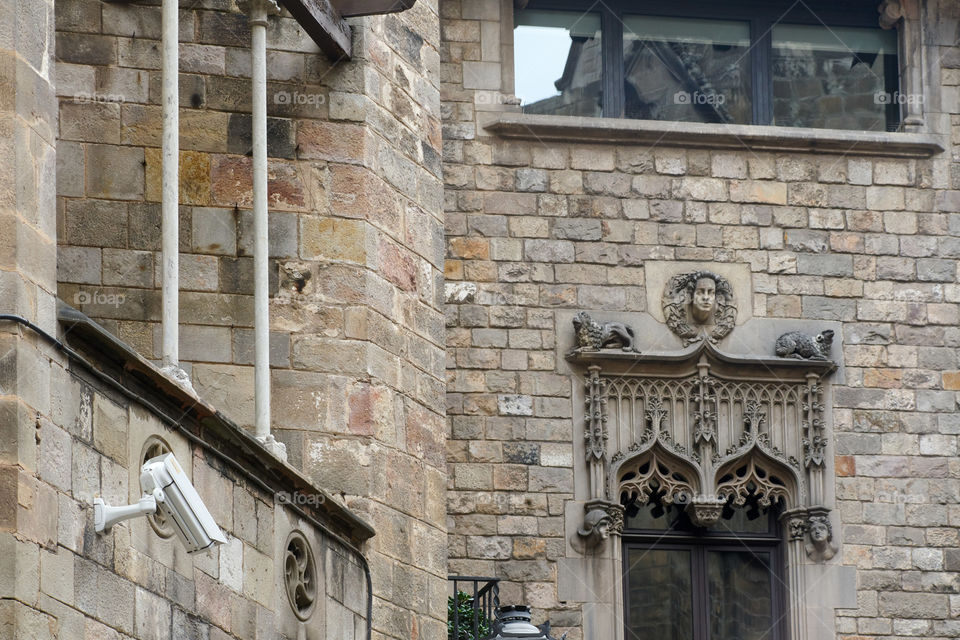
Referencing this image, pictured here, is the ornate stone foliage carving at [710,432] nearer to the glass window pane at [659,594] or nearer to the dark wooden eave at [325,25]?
the glass window pane at [659,594]

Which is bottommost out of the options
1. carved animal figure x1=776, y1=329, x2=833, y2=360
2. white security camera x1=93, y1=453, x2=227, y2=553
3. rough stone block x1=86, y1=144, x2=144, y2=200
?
white security camera x1=93, y1=453, x2=227, y2=553

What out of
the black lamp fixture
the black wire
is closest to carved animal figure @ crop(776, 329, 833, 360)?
the black lamp fixture

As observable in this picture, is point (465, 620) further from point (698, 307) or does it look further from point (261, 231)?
point (261, 231)

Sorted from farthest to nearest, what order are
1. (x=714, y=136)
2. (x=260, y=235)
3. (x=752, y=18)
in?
(x=752, y=18)
(x=714, y=136)
(x=260, y=235)

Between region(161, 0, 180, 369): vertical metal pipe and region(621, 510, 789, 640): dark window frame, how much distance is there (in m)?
6.08

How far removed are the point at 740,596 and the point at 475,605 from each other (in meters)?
2.62

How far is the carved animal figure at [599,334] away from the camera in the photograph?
15.0m

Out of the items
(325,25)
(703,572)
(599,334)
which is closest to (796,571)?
(703,572)

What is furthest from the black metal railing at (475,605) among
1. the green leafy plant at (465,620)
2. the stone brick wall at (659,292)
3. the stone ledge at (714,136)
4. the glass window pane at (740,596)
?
the stone ledge at (714,136)

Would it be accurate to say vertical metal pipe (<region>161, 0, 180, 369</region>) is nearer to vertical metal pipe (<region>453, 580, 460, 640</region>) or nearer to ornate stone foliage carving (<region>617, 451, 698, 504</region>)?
vertical metal pipe (<region>453, 580, 460, 640</region>)

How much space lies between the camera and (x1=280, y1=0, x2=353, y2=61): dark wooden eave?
1145cm

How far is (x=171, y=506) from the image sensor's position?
815 cm

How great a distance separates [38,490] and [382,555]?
Result: 13.2ft

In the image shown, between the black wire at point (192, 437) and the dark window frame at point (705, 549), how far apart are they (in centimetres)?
418
